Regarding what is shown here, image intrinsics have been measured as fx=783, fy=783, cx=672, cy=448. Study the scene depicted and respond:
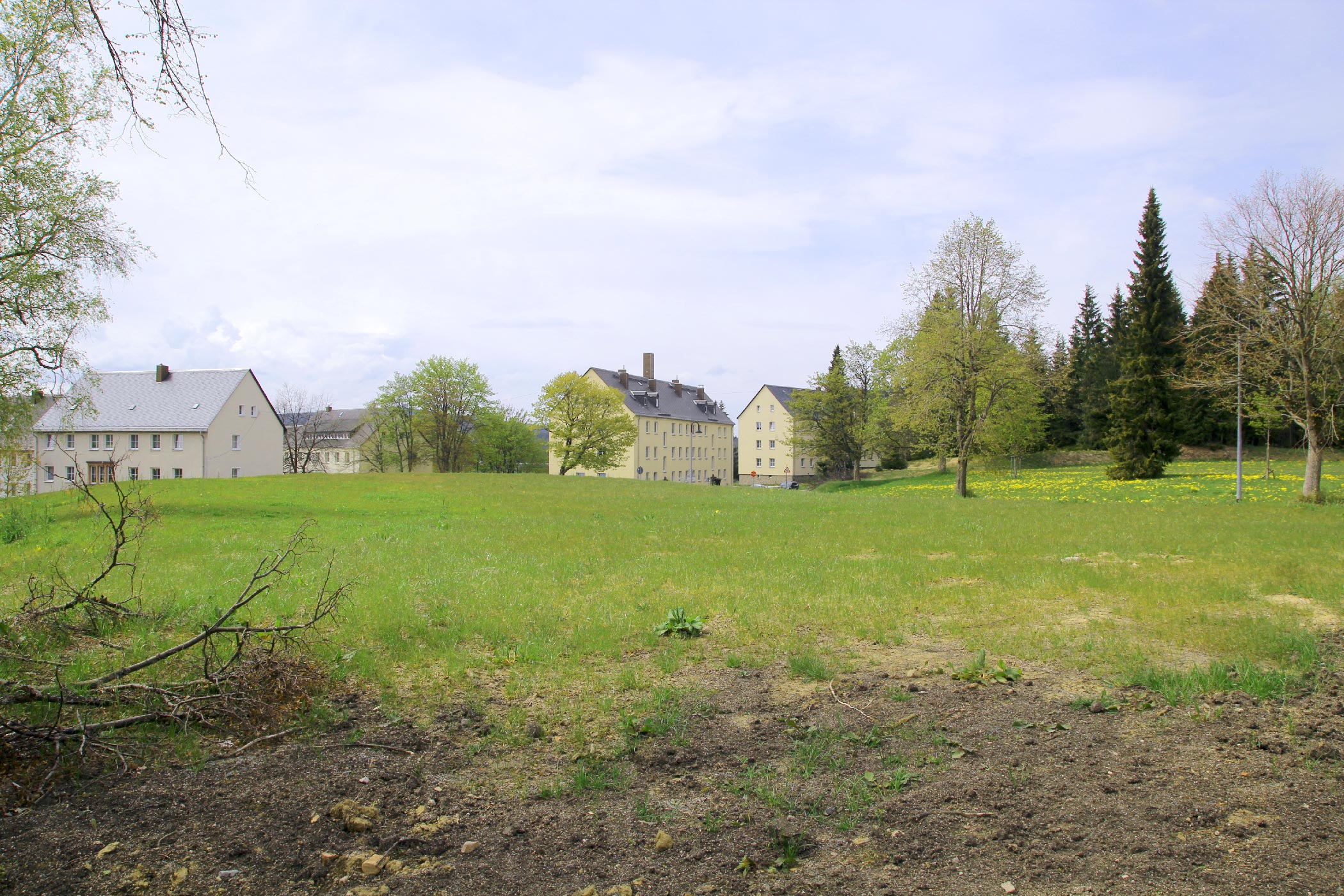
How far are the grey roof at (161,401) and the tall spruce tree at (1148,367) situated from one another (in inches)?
2638

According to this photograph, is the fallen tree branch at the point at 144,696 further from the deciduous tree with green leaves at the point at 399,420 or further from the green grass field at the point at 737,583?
the deciduous tree with green leaves at the point at 399,420

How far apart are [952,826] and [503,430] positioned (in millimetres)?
85171

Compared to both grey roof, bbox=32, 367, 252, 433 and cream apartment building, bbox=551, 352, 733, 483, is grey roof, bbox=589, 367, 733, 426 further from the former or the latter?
grey roof, bbox=32, 367, 252, 433

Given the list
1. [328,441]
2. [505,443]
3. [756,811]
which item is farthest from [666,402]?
[756,811]

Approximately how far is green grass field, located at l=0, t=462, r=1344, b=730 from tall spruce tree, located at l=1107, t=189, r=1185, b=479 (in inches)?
906

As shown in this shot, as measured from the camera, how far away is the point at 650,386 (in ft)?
332

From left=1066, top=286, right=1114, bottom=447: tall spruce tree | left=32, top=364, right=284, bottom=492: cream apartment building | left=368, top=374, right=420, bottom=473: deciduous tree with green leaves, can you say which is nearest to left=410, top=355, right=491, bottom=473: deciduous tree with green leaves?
left=368, top=374, right=420, bottom=473: deciduous tree with green leaves

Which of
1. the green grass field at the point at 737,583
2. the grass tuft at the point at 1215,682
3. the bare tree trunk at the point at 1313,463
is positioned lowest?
the green grass field at the point at 737,583

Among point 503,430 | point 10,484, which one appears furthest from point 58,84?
point 503,430

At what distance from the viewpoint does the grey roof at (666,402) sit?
93375 millimetres

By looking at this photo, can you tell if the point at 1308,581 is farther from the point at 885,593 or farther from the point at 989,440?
the point at 989,440

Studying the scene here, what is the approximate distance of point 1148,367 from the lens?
167ft

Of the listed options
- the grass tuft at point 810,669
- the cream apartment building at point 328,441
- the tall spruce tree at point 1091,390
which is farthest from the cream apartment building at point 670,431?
the grass tuft at point 810,669

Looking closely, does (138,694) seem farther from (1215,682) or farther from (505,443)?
(505,443)
